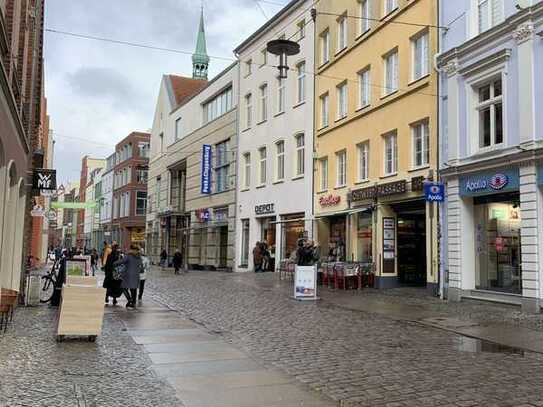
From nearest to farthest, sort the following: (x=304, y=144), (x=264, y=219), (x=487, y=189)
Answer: (x=487, y=189), (x=304, y=144), (x=264, y=219)

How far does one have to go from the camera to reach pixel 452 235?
1753 centimetres

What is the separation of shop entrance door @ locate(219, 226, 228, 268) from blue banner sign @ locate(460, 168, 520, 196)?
22.7 metres

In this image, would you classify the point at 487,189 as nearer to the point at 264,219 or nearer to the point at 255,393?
the point at 255,393

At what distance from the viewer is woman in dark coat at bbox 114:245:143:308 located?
50.2ft

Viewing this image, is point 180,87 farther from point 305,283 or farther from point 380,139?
point 305,283

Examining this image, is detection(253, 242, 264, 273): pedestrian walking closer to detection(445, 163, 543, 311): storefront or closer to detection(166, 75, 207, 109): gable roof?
detection(445, 163, 543, 311): storefront

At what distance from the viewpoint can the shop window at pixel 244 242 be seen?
34812mm

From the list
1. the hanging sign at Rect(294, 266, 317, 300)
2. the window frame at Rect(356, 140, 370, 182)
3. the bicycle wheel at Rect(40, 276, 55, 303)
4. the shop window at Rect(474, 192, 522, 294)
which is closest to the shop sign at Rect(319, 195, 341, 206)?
the window frame at Rect(356, 140, 370, 182)

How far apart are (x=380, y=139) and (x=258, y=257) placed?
11.7m

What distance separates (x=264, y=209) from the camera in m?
32.4

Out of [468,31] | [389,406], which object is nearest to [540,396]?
[389,406]

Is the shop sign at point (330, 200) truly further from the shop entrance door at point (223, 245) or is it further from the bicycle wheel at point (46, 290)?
the shop entrance door at point (223, 245)

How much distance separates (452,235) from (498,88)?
4.36 metres

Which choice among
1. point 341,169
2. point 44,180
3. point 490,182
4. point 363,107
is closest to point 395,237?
point 341,169
